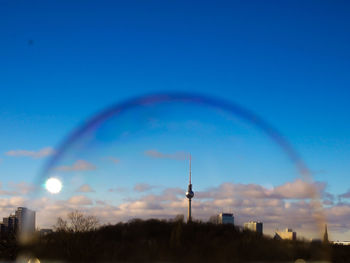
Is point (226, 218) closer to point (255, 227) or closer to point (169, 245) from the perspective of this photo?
point (255, 227)

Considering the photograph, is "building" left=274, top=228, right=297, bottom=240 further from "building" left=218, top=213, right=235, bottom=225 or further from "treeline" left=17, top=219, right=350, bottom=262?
"building" left=218, top=213, right=235, bottom=225

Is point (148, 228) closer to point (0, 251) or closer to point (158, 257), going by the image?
point (158, 257)

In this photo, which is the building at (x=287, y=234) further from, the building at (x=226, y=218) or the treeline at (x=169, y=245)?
the building at (x=226, y=218)

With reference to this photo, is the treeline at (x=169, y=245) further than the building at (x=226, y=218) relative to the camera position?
No

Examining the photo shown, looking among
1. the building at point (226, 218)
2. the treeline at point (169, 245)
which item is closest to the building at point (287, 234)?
the treeline at point (169, 245)

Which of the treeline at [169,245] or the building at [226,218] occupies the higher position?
the building at [226,218]

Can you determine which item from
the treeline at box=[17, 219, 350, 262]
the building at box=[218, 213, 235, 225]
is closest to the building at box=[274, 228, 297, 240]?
the treeline at box=[17, 219, 350, 262]
